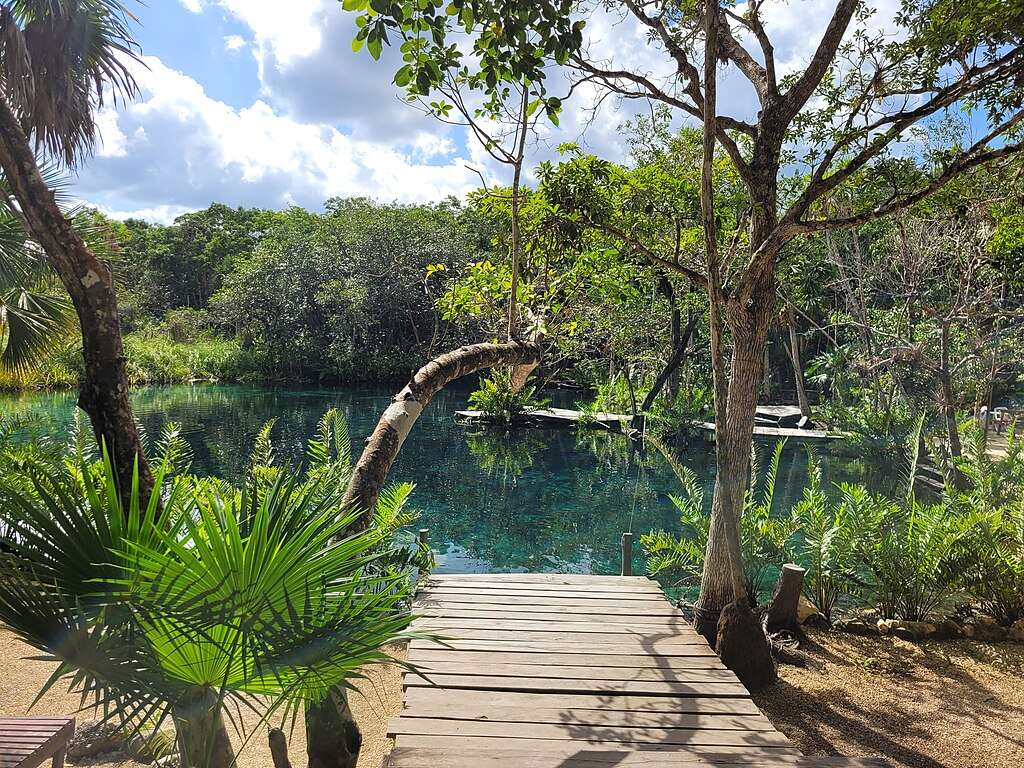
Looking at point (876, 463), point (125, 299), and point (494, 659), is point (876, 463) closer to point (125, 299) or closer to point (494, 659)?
point (494, 659)

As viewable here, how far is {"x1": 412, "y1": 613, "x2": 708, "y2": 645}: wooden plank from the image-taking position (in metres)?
4.64

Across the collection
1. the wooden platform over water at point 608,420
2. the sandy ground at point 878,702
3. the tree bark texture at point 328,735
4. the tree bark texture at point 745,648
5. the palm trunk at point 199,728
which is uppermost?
the wooden platform over water at point 608,420

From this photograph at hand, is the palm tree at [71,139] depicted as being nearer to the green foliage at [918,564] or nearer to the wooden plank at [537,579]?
the wooden plank at [537,579]

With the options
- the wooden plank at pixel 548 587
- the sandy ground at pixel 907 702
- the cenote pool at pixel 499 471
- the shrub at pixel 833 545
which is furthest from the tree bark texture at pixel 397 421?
the cenote pool at pixel 499 471

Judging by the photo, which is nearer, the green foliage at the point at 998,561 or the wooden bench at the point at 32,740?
the wooden bench at the point at 32,740

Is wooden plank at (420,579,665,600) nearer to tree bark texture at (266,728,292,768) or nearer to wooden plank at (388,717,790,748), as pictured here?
wooden plank at (388,717,790,748)

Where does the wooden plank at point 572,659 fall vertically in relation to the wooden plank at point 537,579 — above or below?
below

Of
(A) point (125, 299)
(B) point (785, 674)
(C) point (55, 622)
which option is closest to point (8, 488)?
(C) point (55, 622)

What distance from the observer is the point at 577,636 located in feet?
15.0

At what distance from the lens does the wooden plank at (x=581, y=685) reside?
149 inches

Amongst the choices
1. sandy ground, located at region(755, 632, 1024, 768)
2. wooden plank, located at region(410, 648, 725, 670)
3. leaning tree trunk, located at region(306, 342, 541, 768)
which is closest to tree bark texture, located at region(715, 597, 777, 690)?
sandy ground, located at region(755, 632, 1024, 768)

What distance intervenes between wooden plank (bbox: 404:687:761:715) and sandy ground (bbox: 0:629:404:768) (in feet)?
1.39

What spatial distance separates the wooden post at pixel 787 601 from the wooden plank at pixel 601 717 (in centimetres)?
236

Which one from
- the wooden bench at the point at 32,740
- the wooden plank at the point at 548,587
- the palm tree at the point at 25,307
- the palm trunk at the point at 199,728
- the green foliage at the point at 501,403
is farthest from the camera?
the green foliage at the point at 501,403
